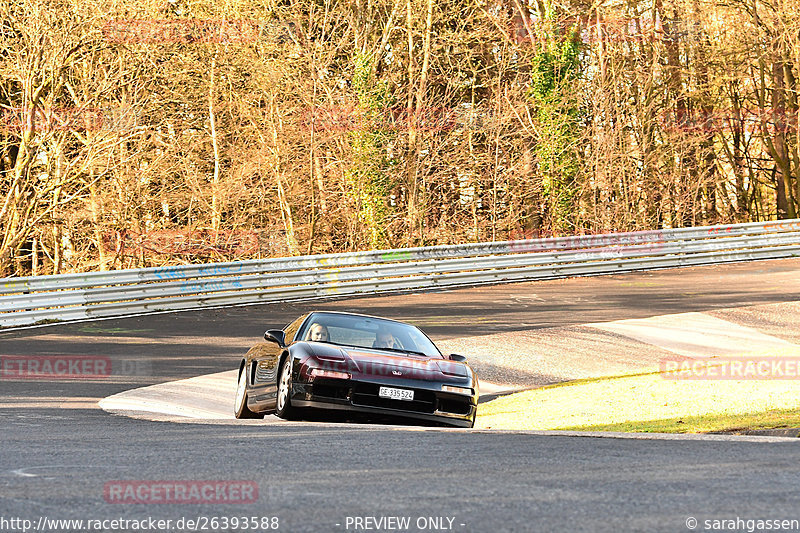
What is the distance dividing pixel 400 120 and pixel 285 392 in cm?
2705

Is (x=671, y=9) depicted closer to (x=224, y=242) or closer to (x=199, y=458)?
(x=224, y=242)

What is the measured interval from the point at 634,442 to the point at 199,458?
325 cm

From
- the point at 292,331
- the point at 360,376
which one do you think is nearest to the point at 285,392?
the point at 360,376

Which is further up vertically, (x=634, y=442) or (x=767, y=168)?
(x=767, y=168)

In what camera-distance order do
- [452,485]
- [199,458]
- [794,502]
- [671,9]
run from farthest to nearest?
[671,9]
[199,458]
[452,485]
[794,502]

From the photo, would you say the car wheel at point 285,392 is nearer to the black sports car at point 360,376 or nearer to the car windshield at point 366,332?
the black sports car at point 360,376

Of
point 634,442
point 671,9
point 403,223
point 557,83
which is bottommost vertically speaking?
point 634,442

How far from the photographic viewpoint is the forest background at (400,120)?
35281 millimetres

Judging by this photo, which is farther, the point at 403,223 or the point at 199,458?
the point at 403,223

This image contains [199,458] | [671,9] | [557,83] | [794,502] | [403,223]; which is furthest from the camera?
[671,9]

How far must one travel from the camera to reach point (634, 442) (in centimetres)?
911

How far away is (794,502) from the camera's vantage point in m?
6.23

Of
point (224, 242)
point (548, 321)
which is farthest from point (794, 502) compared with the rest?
point (224, 242)

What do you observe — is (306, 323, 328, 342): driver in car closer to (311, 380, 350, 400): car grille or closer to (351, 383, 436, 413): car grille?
(311, 380, 350, 400): car grille
